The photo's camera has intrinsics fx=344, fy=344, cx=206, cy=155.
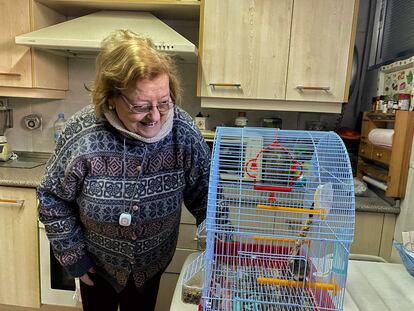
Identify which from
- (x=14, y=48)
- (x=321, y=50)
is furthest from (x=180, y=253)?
(x=14, y=48)

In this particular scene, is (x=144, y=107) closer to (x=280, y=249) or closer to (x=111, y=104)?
(x=111, y=104)

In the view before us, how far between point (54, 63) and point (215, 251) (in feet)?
5.45

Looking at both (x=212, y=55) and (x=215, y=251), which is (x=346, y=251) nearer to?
(x=215, y=251)

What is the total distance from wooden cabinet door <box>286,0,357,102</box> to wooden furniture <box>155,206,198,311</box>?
840mm

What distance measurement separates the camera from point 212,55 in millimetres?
1769

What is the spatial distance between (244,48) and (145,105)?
0.99 meters

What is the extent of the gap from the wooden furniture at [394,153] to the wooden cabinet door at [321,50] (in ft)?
0.80

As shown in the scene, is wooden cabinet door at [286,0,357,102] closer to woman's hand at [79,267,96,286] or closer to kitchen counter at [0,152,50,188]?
woman's hand at [79,267,96,286]

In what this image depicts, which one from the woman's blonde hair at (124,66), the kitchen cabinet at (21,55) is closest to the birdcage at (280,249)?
the woman's blonde hair at (124,66)

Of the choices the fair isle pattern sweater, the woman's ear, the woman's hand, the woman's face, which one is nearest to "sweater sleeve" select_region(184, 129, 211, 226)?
the fair isle pattern sweater

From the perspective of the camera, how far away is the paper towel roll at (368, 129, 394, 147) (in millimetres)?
1583

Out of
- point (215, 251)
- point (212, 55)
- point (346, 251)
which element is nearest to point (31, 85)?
point (212, 55)

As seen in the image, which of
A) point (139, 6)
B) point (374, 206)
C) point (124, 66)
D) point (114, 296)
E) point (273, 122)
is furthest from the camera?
point (273, 122)

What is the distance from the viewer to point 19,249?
184 centimetres
